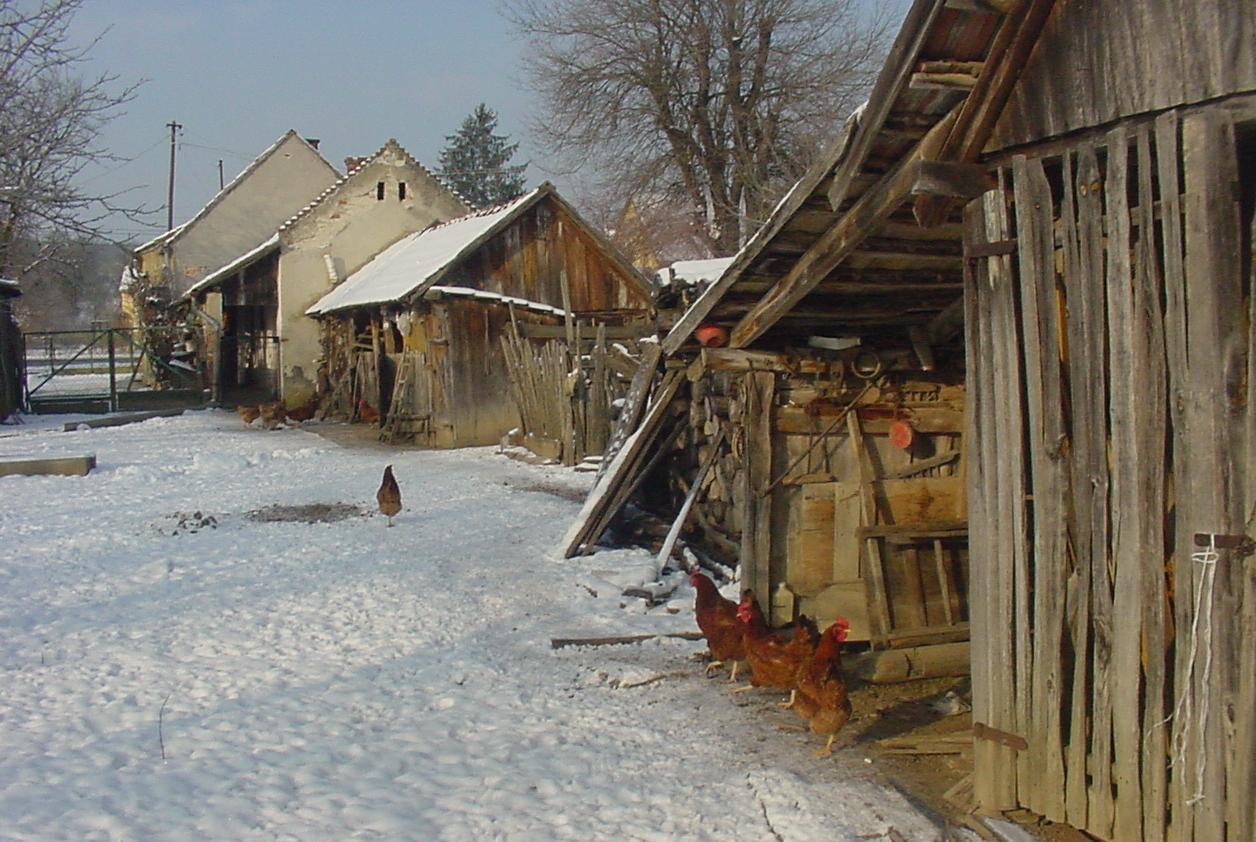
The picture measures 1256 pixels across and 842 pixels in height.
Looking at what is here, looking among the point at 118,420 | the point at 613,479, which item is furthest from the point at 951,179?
the point at 118,420

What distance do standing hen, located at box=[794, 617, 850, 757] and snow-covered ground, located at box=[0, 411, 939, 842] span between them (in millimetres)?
201

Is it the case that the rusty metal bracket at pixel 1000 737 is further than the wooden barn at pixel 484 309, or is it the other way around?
the wooden barn at pixel 484 309

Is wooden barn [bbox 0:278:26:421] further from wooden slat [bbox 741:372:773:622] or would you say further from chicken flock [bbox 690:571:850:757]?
chicken flock [bbox 690:571:850:757]

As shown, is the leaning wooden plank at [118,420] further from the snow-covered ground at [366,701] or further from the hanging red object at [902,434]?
the hanging red object at [902,434]

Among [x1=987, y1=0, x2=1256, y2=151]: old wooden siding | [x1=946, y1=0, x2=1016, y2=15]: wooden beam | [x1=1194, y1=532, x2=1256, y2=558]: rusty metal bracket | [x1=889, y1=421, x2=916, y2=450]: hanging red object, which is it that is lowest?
[x1=1194, y1=532, x2=1256, y2=558]: rusty metal bracket

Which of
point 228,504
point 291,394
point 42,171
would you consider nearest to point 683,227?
point 291,394

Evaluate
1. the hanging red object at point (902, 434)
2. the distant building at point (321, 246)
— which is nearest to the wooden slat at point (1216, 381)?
the hanging red object at point (902, 434)

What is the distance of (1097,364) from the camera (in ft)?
12.8

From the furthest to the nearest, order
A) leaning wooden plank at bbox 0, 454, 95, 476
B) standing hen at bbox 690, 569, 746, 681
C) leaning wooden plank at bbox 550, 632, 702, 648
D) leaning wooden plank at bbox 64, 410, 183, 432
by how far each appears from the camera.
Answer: leaning wooden plank at bbox 64, 410, 183, 432
leaning wooden plank at bbox 0, 454, 95, 476
leaning wooden plank at bbox 550, 632, 702, 648
standing hen at bbox 690, 569, 746, 681

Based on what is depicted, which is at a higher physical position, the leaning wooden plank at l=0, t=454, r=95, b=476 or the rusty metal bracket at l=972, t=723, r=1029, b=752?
the leaning wooden plank at l=0, t=454, r=95, b=476

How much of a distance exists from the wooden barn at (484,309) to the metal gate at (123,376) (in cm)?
882

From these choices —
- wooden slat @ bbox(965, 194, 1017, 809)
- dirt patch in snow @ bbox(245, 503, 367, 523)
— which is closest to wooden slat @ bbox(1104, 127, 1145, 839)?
wooden slat @ bbox(965, 194, 1017, 809)

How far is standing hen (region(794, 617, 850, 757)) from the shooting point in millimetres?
5320

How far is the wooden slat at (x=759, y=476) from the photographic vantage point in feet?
24.3
